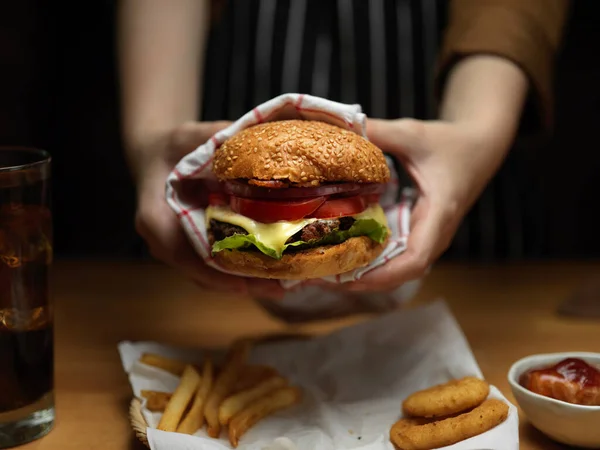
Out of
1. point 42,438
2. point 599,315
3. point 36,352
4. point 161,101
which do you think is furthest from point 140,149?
point 599,315

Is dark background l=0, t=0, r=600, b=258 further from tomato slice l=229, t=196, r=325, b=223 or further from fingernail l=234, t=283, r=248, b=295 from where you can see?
tomato slice l=229, t=196, r=325, b=223

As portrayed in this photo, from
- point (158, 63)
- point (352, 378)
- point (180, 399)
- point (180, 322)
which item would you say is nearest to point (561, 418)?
point (352, 378)

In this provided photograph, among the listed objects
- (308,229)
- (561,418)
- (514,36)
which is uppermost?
(514,36)

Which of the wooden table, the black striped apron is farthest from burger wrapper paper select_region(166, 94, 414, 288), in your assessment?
the black striped apron

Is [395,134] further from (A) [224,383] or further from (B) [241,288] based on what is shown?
(A) [224,383]

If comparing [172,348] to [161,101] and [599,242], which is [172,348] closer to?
[161,101]
